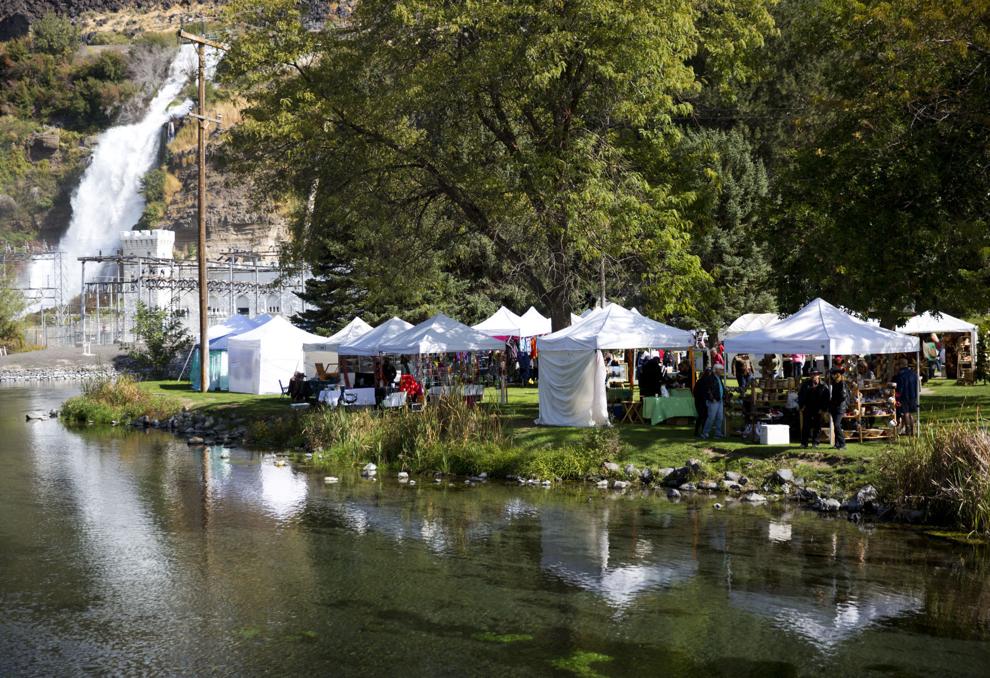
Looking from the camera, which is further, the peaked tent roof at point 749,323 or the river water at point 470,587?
the peaked tent roof at point 749,323

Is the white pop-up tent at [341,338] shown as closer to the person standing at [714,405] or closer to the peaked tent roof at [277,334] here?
the peaked tent roof at [277,334]

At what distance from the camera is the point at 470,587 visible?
1213 centimetres

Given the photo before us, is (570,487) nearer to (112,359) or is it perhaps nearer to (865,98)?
(865,98)

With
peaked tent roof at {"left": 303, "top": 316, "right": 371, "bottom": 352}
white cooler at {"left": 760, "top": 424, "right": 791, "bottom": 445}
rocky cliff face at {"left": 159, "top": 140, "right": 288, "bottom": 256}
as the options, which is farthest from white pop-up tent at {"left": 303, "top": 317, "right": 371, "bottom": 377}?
rocky cliff face at {"left": 159, "top": 140, "right": 288, "bottom": 256}

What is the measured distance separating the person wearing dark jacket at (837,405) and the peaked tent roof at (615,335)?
449 cm

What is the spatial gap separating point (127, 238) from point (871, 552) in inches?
3373

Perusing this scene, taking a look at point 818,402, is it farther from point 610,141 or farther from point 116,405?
point 116,405

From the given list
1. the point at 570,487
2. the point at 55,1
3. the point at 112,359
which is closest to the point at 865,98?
the point at 570,487

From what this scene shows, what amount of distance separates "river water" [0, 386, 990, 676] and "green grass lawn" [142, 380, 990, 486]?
158 cm

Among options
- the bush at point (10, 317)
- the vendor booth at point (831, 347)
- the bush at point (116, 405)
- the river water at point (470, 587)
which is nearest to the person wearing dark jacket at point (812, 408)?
the vendor booth at point (831, 347)

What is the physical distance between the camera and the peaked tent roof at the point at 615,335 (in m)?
22.2

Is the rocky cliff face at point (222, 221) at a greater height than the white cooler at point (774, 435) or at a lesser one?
greater

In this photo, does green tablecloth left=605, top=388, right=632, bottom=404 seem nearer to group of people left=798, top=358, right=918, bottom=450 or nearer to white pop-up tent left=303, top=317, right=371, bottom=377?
group of people left=798, top=358, right=918, bottom=450

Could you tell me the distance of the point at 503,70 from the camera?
75.2 ft
